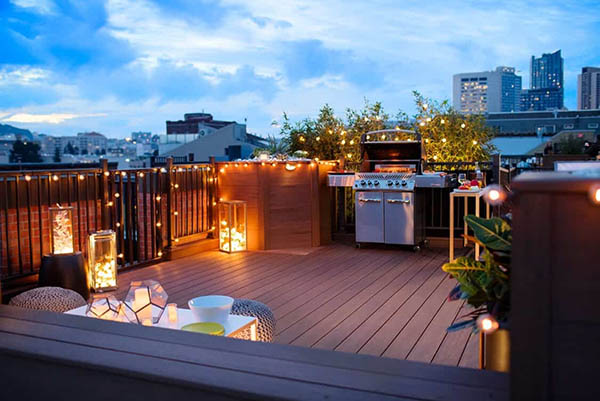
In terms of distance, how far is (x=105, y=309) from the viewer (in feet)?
9.49

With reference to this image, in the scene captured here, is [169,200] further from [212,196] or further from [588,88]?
[588,88]

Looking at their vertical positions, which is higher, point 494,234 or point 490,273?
point 494,234

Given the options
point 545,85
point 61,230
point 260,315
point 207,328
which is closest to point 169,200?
point 61,230

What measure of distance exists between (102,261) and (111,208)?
796mm

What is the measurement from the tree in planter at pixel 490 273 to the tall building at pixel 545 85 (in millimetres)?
70397

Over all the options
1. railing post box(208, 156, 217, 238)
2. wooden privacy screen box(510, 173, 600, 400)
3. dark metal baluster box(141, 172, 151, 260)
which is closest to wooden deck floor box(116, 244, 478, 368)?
dark metal baluster box(141, 172, 151, 260)

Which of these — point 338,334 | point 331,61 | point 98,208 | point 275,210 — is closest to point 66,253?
point 98,208

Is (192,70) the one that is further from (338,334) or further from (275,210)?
(338,334)

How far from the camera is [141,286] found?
9.66ft

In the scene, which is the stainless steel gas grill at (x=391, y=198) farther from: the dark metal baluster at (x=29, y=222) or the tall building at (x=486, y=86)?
the tall building at (x=486, y=86)

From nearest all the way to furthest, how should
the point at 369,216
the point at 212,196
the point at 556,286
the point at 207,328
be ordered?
1. the point at 556,286
2. the point at 207,328
3. the point at 369,216
4. the point at 212,196

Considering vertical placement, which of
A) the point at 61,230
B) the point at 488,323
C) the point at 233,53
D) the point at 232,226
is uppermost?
Result: the point at 233,53

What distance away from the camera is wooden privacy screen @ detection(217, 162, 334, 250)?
7.52m

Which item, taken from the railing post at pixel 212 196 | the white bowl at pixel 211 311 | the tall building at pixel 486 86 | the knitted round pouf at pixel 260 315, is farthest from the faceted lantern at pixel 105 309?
the tall building at pixel 486 86
